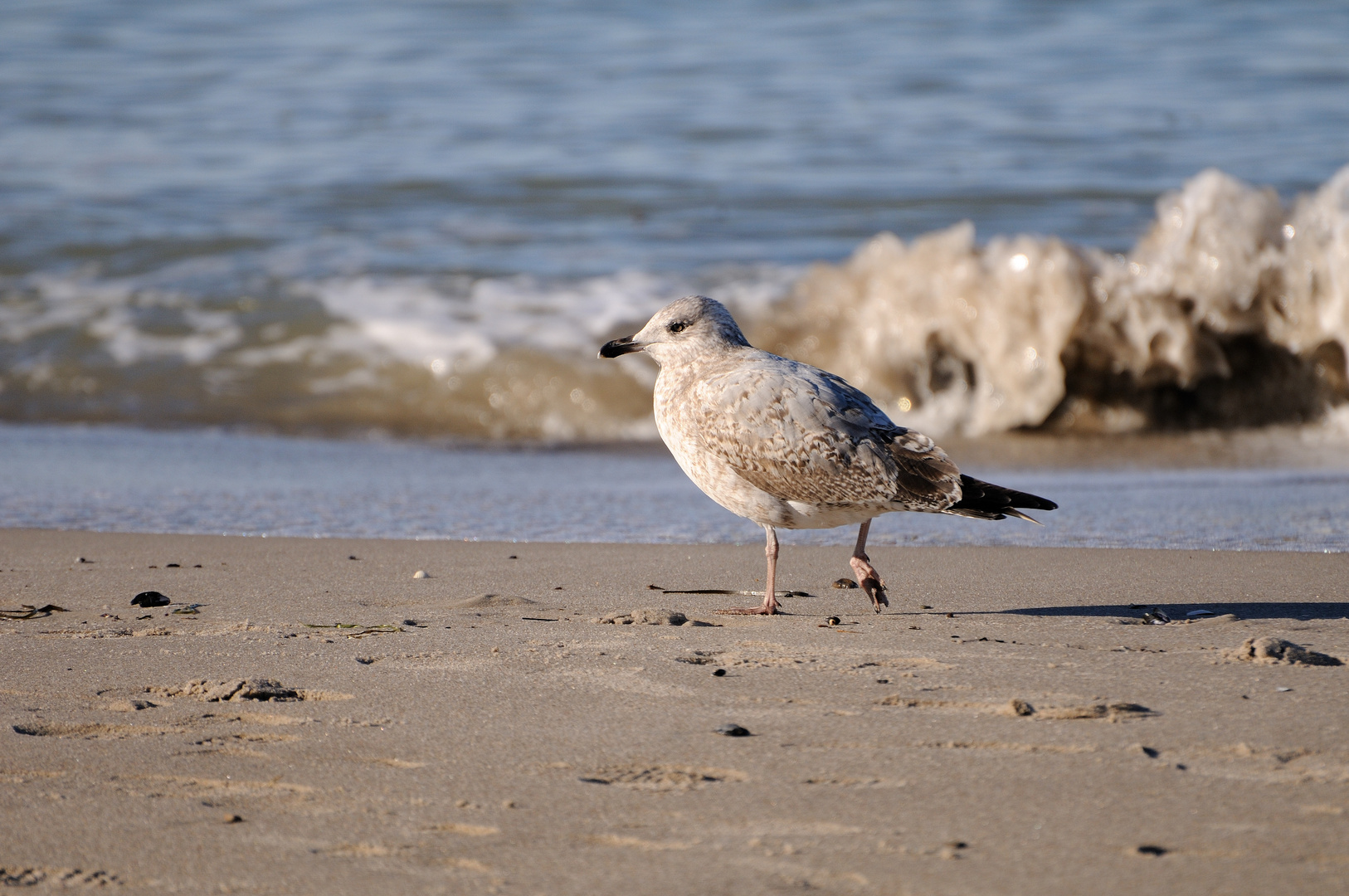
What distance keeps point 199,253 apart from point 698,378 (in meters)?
7.83

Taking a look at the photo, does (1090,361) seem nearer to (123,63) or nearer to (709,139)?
(709,139)

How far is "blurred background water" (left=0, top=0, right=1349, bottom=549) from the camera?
8.52 metres

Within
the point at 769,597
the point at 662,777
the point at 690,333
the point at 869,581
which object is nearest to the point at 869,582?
the point at 869,581

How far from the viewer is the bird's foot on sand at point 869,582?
3.85 metres

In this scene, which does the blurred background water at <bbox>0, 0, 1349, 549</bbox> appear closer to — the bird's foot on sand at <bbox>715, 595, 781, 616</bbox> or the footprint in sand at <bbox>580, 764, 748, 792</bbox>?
the bird's foot on sand at <bbox>715, 595, 781, 616</bbox>

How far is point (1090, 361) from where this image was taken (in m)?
8.14

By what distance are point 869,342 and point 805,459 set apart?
487cm

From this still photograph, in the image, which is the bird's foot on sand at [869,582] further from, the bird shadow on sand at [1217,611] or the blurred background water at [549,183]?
the blurred background water at [549,183]

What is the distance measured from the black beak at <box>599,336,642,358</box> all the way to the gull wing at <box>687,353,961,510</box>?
1.71 ft

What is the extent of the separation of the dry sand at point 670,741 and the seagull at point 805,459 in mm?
275

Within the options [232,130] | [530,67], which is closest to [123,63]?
[232,130]

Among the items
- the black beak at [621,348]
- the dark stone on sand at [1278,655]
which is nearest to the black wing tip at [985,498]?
the dark stone on sand at [1278,655]

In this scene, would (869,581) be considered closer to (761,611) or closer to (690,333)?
(761,611)

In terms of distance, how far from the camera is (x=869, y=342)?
8.72m
